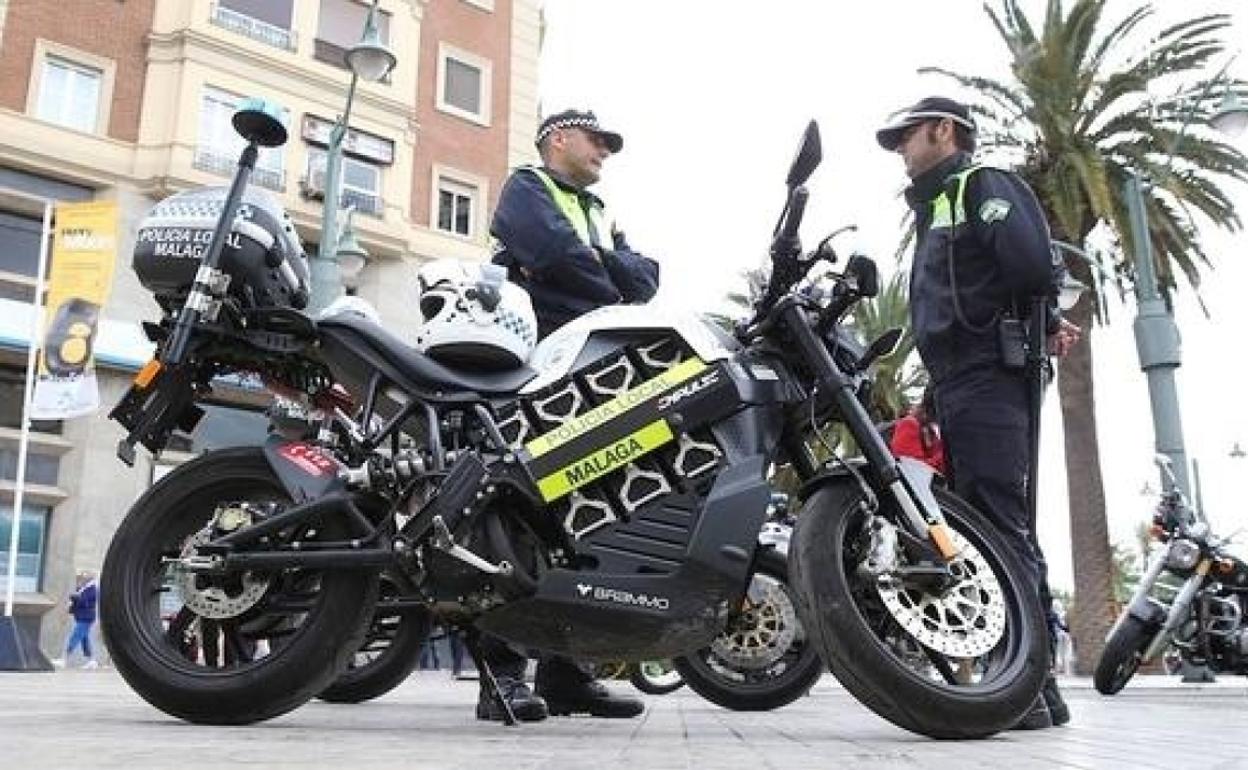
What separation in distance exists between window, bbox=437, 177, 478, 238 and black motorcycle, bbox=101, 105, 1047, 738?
21.2m

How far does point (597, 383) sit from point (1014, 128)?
14960 millimetres

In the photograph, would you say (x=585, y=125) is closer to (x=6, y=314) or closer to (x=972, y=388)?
(x=972, y=388)

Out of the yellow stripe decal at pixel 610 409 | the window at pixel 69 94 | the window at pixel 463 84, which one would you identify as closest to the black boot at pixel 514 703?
the yellow stripe decal at pixel 610 409

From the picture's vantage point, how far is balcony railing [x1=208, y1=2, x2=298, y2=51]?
21.2 m

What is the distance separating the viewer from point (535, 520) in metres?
3.12

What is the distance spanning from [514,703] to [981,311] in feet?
6.79

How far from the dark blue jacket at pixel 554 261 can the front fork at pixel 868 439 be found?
1009mm

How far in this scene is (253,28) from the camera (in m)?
21.7

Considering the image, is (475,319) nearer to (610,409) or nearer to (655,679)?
(610,409)

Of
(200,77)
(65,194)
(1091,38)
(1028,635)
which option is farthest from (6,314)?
(1028,635)

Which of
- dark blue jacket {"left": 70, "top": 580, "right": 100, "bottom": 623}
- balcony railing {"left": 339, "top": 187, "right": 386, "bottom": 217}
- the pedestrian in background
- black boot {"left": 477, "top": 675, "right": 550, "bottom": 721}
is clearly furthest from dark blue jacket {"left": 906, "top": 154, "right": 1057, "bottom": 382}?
balcony railing {"left": 339, "top": 187, "right": 386, "bottom": 217}

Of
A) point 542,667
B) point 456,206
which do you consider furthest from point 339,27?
point 542,667

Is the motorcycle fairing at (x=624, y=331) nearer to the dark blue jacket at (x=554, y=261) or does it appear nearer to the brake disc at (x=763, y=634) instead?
the dark blue jacket at (x=554, y=261)

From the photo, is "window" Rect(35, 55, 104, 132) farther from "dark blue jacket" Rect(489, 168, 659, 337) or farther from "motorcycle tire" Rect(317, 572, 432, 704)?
"dark blue jacket" Rect(489, 168, 659, 337)
